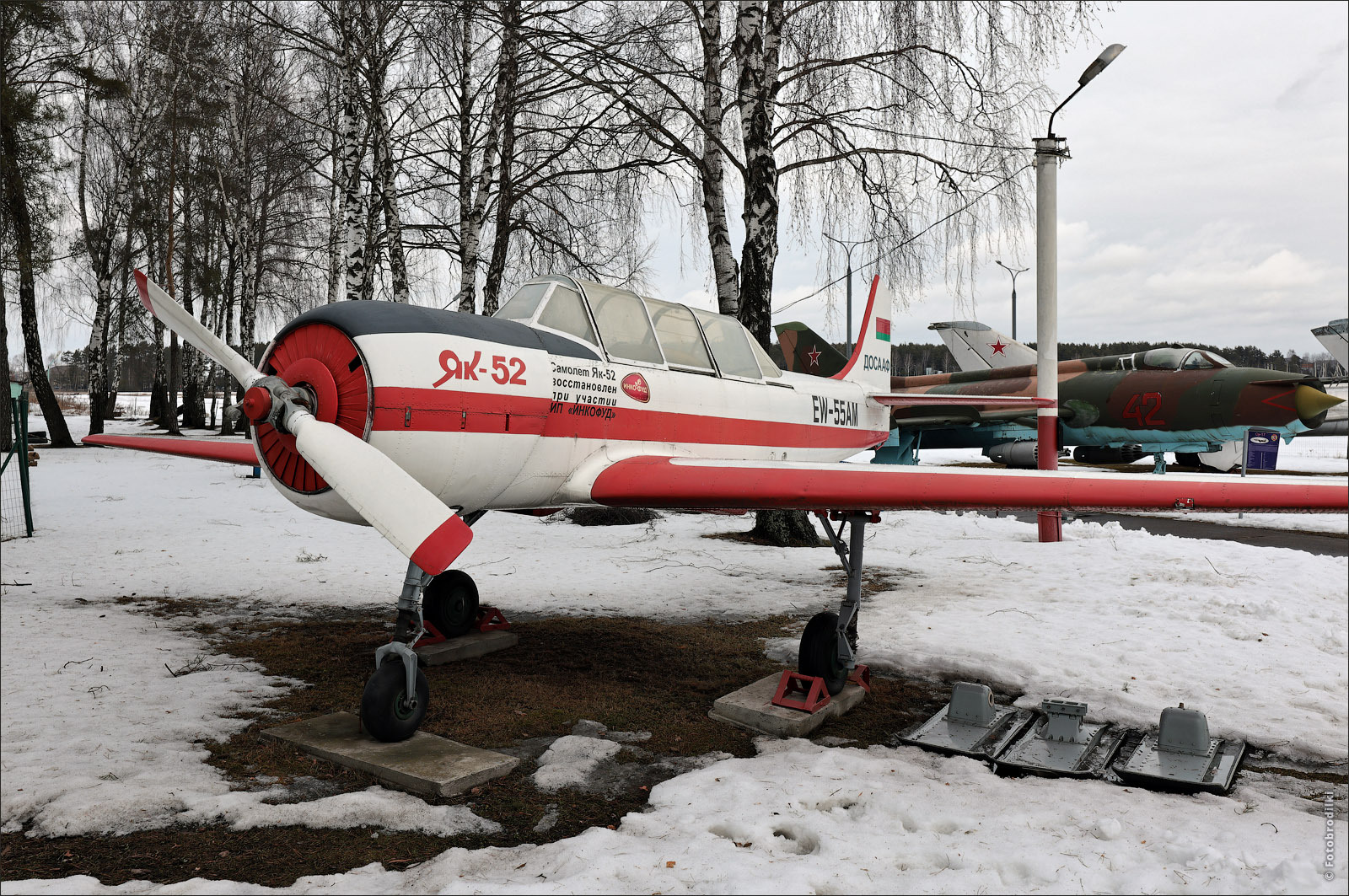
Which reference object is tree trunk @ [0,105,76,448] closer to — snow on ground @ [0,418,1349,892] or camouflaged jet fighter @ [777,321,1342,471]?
snow on ground @ [0,418,1349,892]

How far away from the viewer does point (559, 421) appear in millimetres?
5035

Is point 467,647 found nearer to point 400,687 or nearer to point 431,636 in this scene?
point 431,636

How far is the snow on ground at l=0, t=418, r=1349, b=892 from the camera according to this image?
2.97 m

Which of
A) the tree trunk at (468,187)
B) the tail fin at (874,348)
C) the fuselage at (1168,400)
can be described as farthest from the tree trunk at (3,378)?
the fuselage at (1168,400)

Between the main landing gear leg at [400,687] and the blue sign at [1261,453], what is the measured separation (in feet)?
55.2

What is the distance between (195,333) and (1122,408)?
2061 centimetres

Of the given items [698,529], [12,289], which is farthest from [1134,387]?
[12,289]

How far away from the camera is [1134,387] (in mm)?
19109

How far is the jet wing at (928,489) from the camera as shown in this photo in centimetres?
355

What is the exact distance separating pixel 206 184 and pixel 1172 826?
29.4 metres

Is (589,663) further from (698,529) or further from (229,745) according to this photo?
(698,529)

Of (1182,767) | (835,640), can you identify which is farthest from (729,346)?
(1182,767)

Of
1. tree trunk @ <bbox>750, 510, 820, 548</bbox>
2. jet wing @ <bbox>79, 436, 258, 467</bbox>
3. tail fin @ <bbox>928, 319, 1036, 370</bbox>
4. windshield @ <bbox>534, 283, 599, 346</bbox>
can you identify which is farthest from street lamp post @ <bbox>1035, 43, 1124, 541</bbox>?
tail fin @ <bbox>928, 319, 1036, 370</bbox>

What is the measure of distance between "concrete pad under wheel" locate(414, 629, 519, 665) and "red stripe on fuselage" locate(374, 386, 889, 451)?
6.94ft
